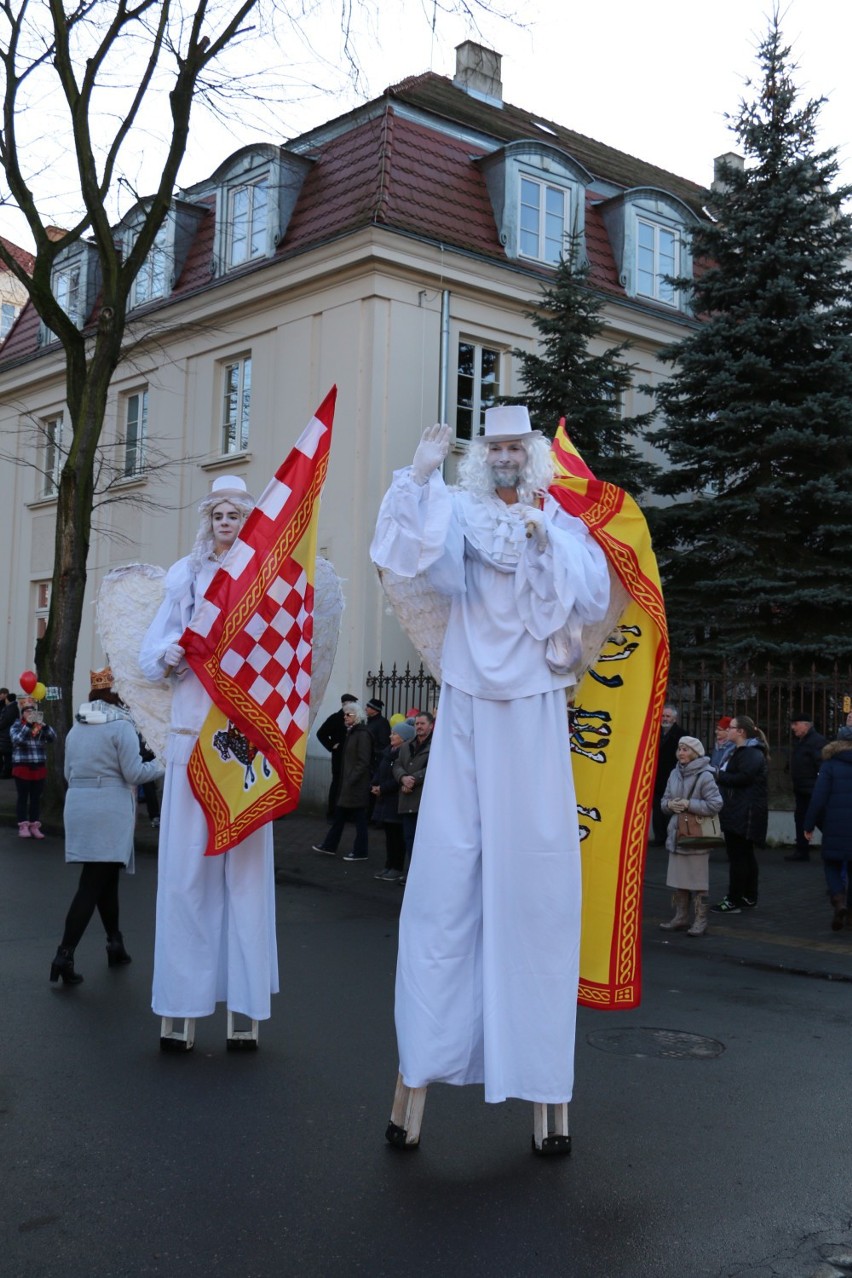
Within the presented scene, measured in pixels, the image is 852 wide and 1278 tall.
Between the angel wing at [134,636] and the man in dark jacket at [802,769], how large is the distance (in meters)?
9.98

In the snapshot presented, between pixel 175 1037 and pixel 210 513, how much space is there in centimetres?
231

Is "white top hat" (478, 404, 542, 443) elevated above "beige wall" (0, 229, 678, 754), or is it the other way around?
"beige wall" (0, 229, 678, 754)

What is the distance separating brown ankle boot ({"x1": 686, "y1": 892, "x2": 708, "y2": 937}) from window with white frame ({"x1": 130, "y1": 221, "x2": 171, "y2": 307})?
1777cm

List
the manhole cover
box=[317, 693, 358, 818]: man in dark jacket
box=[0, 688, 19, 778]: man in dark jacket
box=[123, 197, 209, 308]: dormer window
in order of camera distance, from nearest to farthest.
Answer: the manhole cover → box=[317, 693, 358, 818]: man in dark jacket → box=[0, 688, 19, 778]: man in dark jacket → box=[123, 197, 209, 308]: dormer window

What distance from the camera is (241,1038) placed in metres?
5.53

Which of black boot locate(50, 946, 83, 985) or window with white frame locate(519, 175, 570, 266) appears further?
window with white frame locate(519, 175, 570, 266)

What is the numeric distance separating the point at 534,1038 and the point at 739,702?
1215 cm

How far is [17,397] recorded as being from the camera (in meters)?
28.4

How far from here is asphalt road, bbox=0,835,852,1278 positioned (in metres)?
3.42

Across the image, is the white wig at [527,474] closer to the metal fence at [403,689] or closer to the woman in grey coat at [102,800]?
the woman in grey coat at [102,800]

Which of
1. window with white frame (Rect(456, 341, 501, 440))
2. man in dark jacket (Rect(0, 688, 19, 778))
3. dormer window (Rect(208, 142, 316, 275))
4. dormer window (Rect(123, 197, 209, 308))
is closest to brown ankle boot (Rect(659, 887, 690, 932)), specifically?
window with white frame (Rect(456, 341, 501, 440))

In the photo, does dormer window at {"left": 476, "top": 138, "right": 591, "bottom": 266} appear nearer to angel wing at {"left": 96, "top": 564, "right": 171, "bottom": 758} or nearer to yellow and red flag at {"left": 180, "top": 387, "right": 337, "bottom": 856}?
angel wing at {"left": 96, "top": 564, "right": 171, "bottom": 758}

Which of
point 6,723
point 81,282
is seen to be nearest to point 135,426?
point 81,282

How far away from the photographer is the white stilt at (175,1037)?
5473mm
